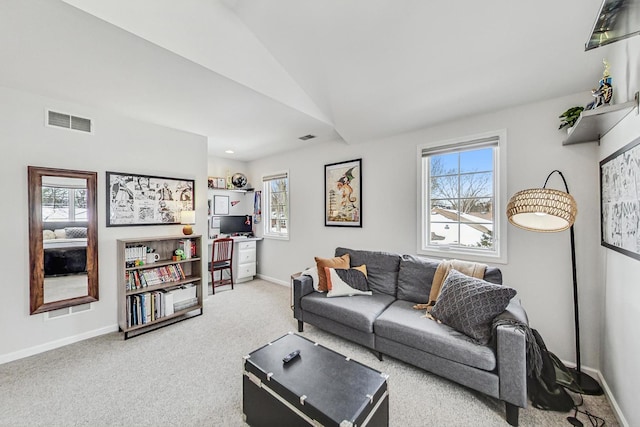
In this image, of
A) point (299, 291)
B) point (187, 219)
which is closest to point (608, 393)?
point (299, 291)

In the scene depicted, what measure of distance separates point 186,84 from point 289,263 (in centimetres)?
320

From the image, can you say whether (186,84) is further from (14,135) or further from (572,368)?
(572,368)

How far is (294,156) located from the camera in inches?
177

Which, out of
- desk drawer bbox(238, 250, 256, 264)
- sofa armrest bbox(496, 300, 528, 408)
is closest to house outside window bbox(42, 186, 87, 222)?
desk drawer bbox(238, 250, 256, 264)

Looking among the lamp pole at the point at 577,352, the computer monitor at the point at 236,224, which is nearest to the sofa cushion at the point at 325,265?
the lamp pole at the point at 577,352

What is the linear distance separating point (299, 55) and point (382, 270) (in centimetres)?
244

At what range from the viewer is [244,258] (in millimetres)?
4836

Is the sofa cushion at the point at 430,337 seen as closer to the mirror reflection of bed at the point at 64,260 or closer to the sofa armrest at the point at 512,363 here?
the sofa armrest at the point at 512,363

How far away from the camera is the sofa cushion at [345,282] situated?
273 cm

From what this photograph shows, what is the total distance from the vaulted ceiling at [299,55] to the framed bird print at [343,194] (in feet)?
3.24

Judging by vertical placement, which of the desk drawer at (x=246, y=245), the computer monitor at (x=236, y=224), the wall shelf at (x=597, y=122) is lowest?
the desk drawer at (x=246, y=245)

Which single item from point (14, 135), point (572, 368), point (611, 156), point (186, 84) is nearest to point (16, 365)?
point (14, 135)

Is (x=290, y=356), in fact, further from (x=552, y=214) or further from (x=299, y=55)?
(x=299, y=55)

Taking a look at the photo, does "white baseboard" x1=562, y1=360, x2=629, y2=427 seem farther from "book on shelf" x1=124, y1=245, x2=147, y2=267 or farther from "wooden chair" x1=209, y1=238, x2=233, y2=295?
"wooden chair" x1=209, y1=238, x2=233, y2=295
